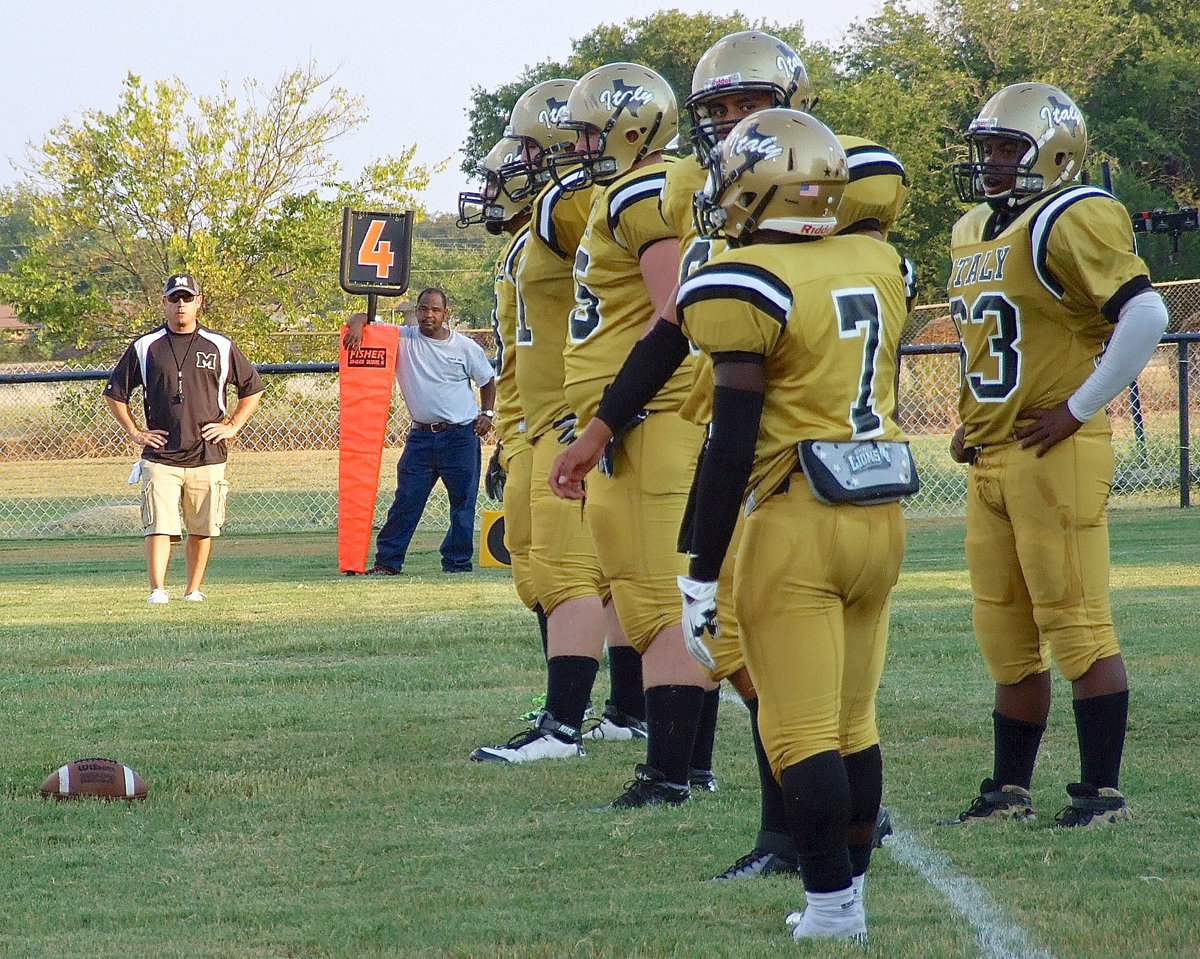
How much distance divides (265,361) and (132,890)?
21.3m

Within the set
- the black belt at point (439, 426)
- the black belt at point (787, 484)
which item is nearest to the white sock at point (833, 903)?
the black belt at point (787, 484)

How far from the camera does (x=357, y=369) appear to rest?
12562 mm

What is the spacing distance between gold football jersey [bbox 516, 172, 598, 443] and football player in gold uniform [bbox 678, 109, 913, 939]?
1.89m

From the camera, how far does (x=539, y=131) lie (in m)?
5.42

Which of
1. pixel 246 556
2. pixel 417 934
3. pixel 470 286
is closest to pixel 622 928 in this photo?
pixel 417 934

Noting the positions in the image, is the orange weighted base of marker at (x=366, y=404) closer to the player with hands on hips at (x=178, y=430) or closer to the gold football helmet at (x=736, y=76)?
the player with hands on hips at (x=178, y=430)

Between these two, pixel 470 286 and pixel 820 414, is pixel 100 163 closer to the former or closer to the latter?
pixel 820 414

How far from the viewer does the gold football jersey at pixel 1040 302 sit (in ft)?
14.0

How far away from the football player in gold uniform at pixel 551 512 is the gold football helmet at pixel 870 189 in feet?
4.74

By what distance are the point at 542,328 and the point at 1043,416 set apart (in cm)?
179

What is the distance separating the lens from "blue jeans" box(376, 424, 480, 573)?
39.2ft

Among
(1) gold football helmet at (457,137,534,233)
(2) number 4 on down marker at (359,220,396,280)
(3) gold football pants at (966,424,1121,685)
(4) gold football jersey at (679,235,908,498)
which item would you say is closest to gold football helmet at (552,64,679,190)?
(1) gold football helmet at (457,137,534,233)

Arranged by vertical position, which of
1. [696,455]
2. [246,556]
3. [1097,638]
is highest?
[696,455]

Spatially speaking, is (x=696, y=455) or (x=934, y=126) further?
(x=934, y=126)
